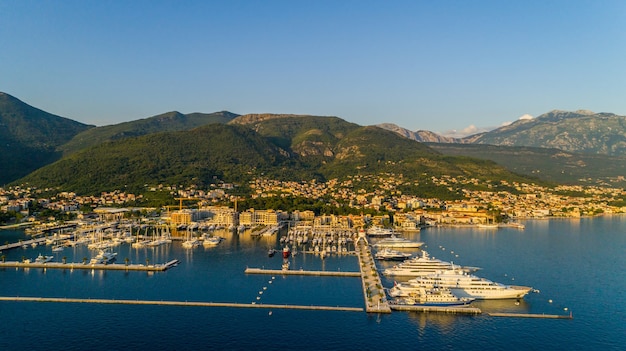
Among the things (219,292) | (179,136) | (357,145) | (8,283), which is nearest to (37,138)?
(179,136)

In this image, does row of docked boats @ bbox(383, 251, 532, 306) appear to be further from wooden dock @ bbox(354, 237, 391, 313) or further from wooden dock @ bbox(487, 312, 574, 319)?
wooden dock @ bbox(487, 312, 574, 319)

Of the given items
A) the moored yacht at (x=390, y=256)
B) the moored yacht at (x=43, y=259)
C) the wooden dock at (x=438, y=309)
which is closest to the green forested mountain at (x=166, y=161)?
the moored yacht at (x=43, y=259)

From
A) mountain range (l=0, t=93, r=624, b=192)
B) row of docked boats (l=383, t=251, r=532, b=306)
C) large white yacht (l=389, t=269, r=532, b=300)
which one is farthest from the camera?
mountain range (l=0, t=93, r=624, b=192)

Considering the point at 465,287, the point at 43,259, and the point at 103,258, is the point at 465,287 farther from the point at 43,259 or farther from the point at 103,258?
the point at 43,259

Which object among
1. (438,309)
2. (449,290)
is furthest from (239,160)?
(438,309)

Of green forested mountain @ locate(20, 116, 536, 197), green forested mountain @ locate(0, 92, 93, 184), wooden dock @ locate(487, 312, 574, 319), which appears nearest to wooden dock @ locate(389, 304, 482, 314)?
wooden dock @ locate(487, 312, 574, 319)
